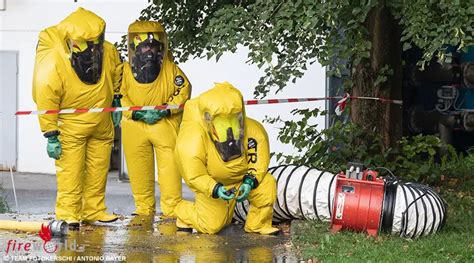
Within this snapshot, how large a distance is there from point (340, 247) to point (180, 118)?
2.51m

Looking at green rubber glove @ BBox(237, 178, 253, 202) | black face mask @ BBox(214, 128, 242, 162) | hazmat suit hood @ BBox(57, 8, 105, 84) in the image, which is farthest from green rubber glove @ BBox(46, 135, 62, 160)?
green rubber glove @ BBox(237, 178, 253, 202)

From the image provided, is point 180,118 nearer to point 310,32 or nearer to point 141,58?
point 141,58

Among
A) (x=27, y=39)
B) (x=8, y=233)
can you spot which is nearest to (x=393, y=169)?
(x=8, y=233)

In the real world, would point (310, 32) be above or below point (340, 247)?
above

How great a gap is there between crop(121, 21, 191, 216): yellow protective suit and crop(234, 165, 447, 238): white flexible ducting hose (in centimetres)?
78

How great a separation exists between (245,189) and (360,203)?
95 centimetres

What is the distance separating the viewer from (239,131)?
959cm

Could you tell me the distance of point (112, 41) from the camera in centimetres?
1531

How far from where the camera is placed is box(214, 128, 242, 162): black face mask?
9.53m

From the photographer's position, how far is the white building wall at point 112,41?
14.9m

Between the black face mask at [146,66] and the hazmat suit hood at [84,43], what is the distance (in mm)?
576

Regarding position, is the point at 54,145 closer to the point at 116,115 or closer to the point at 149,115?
the point at 116,115

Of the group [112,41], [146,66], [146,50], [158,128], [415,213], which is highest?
[112,41]

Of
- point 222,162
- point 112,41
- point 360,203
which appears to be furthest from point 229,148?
point 112,41
